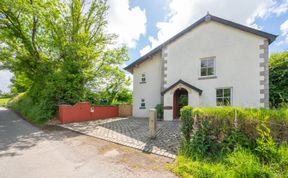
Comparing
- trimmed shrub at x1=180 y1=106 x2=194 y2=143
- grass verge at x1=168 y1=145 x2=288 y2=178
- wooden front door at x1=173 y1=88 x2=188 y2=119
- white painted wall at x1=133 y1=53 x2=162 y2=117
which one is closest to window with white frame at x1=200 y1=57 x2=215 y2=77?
wooden front door at x1=173 y1=88 x2=188 y2=119

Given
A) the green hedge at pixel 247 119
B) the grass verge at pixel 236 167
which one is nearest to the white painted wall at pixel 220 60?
the green hedge at pixel 247 119

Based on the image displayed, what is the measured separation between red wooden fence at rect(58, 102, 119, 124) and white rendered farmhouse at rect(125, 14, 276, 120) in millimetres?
4786

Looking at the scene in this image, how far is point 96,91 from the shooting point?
50.6 feet

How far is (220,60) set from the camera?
1177 centimetres

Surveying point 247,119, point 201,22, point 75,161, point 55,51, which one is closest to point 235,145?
point 247,119

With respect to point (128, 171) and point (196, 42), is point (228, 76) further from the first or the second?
point (128, 171)

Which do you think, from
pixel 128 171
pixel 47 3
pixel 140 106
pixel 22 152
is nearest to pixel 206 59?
pixel 140 106

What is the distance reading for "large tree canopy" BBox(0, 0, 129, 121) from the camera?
12484 mm

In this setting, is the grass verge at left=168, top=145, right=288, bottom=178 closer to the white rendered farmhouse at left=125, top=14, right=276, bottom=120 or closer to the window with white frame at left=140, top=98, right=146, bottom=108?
the white rendered farmhouse at left=125, top=14, right=276, bottom=120

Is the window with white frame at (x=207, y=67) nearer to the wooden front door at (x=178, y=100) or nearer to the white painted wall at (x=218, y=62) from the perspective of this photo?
the white painted wall at (x=218, y=62)

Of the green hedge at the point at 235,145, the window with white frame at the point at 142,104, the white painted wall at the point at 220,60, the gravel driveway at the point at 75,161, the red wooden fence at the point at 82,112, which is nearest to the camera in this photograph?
the green hedge at the point at 235,145

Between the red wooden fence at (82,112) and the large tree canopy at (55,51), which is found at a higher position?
the large tree canopy at (55,51)

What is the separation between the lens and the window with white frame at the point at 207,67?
12.2 meters

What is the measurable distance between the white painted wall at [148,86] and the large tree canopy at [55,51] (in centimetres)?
231
